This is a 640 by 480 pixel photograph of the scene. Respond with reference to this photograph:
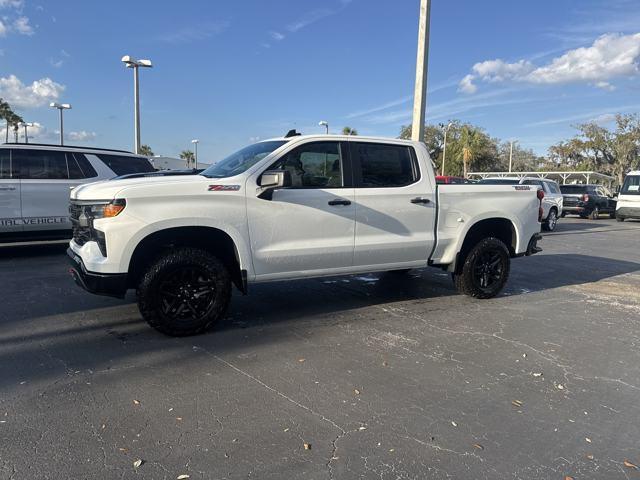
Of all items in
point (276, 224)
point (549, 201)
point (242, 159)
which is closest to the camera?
point (276, 224)

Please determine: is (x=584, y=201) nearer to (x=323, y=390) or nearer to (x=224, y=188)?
(x=224, y=188)

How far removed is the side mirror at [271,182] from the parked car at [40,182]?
18.9 ft

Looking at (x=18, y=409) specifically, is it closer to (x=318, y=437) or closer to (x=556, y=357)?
(x=318, y=437)

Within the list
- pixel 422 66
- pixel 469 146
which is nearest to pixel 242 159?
pixel 422 66

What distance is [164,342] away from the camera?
15.2 ft

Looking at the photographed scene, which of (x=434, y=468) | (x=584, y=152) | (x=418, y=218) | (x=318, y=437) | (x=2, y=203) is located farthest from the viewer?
(x=584, y=152)

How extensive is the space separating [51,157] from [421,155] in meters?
6.77

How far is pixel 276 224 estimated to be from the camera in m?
5.03

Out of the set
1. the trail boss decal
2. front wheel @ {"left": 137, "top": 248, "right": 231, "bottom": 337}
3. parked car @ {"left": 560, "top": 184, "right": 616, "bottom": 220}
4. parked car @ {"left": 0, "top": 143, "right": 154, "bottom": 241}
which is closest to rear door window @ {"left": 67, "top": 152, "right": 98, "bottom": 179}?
parked car @ {"left": 0, "top": 143, "right": 154, "bottom": 241}

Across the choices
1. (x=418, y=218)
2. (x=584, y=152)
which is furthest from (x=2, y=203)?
(x=584, y=152)

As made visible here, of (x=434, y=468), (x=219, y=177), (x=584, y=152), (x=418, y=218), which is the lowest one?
(x=434, y=468)

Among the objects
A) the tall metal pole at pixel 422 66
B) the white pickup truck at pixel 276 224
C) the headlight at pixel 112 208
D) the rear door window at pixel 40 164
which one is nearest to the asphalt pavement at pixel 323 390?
the white pickup truck at pixel 276 224

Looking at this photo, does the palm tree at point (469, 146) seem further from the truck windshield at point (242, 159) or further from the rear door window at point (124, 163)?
the truck windshield at point (242, 159)

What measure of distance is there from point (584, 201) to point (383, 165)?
784 inches
